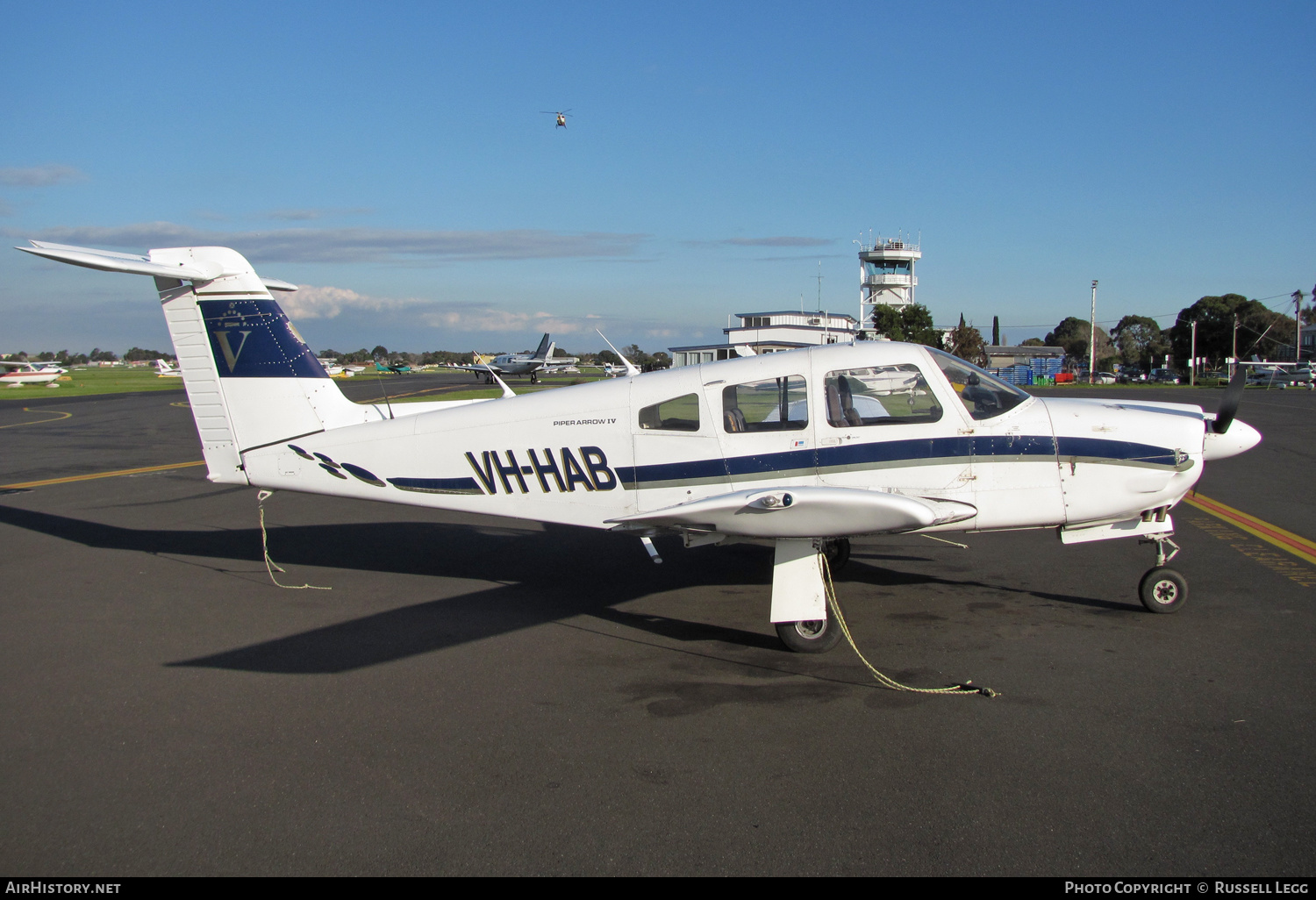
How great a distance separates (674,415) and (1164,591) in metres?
4.39

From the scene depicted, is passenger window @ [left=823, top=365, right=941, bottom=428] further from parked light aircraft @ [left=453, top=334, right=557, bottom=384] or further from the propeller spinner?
parked light aircraft @ [left=453, top=334, right=557, bottom=384]

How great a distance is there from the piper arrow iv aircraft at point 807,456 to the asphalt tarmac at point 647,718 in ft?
3.00

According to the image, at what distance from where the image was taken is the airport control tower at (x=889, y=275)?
82688 millimetres

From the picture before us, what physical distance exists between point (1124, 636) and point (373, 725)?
5519mm

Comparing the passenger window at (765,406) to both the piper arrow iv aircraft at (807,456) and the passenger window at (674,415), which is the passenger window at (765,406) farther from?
the passenger window at (674,415)

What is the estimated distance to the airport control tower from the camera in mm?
82688

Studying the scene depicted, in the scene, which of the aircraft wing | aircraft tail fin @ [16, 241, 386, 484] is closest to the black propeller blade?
the aircraft wing

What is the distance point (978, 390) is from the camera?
6555 mm

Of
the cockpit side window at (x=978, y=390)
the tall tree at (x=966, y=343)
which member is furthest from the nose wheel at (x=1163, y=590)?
the tall tree at (x=966, y=343)

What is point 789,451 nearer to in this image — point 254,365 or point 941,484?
point 941,484

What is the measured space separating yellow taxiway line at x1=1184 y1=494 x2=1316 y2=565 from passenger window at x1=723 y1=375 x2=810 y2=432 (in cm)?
613

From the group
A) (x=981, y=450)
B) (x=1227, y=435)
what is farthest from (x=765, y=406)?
(x=1227, y=435)
